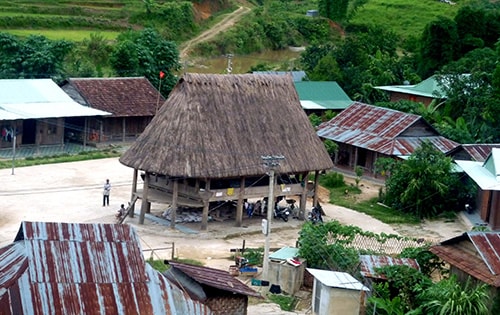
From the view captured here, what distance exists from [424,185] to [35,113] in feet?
57.6

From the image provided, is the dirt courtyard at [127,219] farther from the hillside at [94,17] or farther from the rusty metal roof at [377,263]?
the hillside at [94,17]

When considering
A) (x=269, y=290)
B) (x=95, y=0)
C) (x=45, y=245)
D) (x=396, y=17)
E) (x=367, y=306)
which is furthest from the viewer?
(x=396, y=17)

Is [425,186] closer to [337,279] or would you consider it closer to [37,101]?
[337,279]

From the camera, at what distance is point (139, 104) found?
1902 inches

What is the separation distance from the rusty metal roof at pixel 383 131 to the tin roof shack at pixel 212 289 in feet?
61.1

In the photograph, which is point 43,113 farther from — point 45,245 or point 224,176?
point 45,245

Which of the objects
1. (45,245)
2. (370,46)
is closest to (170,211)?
(45,245)

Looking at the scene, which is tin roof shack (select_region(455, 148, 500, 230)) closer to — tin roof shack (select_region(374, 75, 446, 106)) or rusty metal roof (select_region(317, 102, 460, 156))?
rusty metal roof (select_region(317, 102, 460, 156))

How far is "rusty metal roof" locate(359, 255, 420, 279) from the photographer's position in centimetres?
2538

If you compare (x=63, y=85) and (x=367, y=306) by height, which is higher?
(x=63, y=85)

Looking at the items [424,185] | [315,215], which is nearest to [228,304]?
[315,215]

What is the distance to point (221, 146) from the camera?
107 feet

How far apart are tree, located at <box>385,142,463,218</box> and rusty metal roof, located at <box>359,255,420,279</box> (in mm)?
9793

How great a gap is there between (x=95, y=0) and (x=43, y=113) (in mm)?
29629
